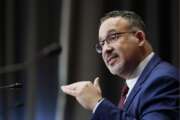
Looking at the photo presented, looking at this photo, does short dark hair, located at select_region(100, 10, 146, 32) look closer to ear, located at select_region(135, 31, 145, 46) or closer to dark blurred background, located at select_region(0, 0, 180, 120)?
ear, located at select_region(135, 31, 145, 46)

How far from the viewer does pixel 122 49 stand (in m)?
1.58

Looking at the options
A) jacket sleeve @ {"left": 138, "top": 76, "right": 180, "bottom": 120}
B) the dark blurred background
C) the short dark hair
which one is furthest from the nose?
the dark blurred background

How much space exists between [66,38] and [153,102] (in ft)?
3.41

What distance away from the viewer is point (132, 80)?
1.60m

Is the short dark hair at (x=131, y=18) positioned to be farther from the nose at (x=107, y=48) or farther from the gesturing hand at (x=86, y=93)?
the gesturing hand at (x=86, y=93)

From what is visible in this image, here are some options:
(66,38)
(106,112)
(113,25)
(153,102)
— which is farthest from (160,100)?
(66,38)

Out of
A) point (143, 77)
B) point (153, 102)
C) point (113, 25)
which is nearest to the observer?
point (153, 102)

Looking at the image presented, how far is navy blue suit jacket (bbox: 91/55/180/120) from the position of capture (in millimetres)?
1332

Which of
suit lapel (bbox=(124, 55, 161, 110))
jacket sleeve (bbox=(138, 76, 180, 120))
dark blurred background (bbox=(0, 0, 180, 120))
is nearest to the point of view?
jacket sleeve (bbox=(138, 76, 180, 120))

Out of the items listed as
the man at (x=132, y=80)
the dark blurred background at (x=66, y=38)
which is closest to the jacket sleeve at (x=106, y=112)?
the man at (x=132, y=80)

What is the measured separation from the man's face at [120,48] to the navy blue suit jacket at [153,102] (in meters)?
0.13

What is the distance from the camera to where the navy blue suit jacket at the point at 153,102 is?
4.37 feet

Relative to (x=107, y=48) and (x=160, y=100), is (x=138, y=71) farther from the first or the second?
(x=160, y=100)

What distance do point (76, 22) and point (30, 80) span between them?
1381 millimetres
